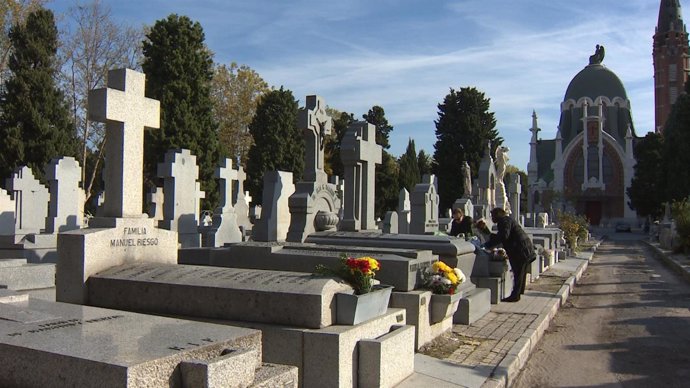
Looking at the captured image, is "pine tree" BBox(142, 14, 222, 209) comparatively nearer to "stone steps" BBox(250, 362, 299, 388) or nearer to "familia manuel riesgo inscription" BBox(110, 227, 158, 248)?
"familia manuel riesgo inscription" BBox(110, 227, 158, 248)

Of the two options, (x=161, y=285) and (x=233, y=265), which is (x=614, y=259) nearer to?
(x=233, y=265)

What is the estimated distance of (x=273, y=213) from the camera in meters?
12.2

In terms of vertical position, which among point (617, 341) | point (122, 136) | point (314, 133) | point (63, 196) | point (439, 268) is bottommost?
point (617, 341)

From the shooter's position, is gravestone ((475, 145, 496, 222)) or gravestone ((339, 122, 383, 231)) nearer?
gravestone ((339, 122, 383, 231))

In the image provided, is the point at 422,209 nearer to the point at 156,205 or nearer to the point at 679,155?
the point at 156,205

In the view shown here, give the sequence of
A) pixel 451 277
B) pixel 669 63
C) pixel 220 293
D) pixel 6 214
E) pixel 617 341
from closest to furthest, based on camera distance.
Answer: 1. pixel 220 293
2. pixel 451 277
3. pixel 617 341
4. pixel 6 214
5. pixel 669 63

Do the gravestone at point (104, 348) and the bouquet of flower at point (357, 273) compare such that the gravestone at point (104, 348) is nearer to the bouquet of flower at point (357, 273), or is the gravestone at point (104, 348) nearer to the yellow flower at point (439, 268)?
the bouquet of flower at point (357, 273)

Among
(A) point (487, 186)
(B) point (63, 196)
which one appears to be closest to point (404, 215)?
(A) point (487, 186)

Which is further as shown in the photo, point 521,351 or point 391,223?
point 391,223

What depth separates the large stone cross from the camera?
21.3 feet

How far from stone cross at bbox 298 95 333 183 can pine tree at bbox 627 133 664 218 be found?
4732cm

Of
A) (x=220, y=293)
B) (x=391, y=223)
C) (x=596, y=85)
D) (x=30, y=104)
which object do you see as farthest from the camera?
(x=596, y=85)

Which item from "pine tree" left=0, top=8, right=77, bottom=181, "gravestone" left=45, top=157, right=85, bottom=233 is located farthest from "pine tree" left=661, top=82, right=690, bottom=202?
"pine tree" left=0, top=8, right=77, bottom=181

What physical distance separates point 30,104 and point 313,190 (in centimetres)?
2201
